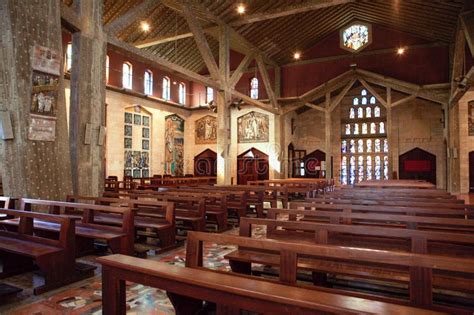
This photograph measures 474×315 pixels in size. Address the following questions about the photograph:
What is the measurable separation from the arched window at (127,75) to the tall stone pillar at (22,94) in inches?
438

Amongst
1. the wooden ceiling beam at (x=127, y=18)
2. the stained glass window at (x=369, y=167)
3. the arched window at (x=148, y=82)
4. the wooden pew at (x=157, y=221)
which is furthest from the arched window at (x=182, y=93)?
the wooden pew at (x=157, y=221)

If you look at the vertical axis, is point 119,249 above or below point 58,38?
below

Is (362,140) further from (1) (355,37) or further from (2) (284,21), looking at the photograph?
(2) (284,21)

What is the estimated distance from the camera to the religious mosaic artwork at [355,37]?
700 inches

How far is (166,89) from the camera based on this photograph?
64.3 feet

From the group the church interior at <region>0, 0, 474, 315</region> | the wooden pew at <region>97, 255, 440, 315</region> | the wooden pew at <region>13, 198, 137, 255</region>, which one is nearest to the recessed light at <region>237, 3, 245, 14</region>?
the church interior at <region>0, 0, 474, 315</region>

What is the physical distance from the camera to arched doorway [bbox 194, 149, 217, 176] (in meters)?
21.0

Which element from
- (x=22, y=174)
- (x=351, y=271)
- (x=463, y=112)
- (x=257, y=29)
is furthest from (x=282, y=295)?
(x=463, y=112)

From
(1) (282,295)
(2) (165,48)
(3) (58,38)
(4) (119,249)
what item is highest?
(2) (165,48)

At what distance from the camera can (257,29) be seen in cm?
1494

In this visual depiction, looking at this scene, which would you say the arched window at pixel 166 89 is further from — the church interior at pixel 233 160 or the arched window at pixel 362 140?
the arched window at pixel 362 140

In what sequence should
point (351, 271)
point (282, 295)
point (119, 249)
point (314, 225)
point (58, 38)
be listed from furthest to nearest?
point (58, 38) → point (119, 249) → point (314, 225) → point (351, 271) → point (282, 295)

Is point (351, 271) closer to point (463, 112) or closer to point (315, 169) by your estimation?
point (463, 112)

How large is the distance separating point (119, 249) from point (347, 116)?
63.0 feet
